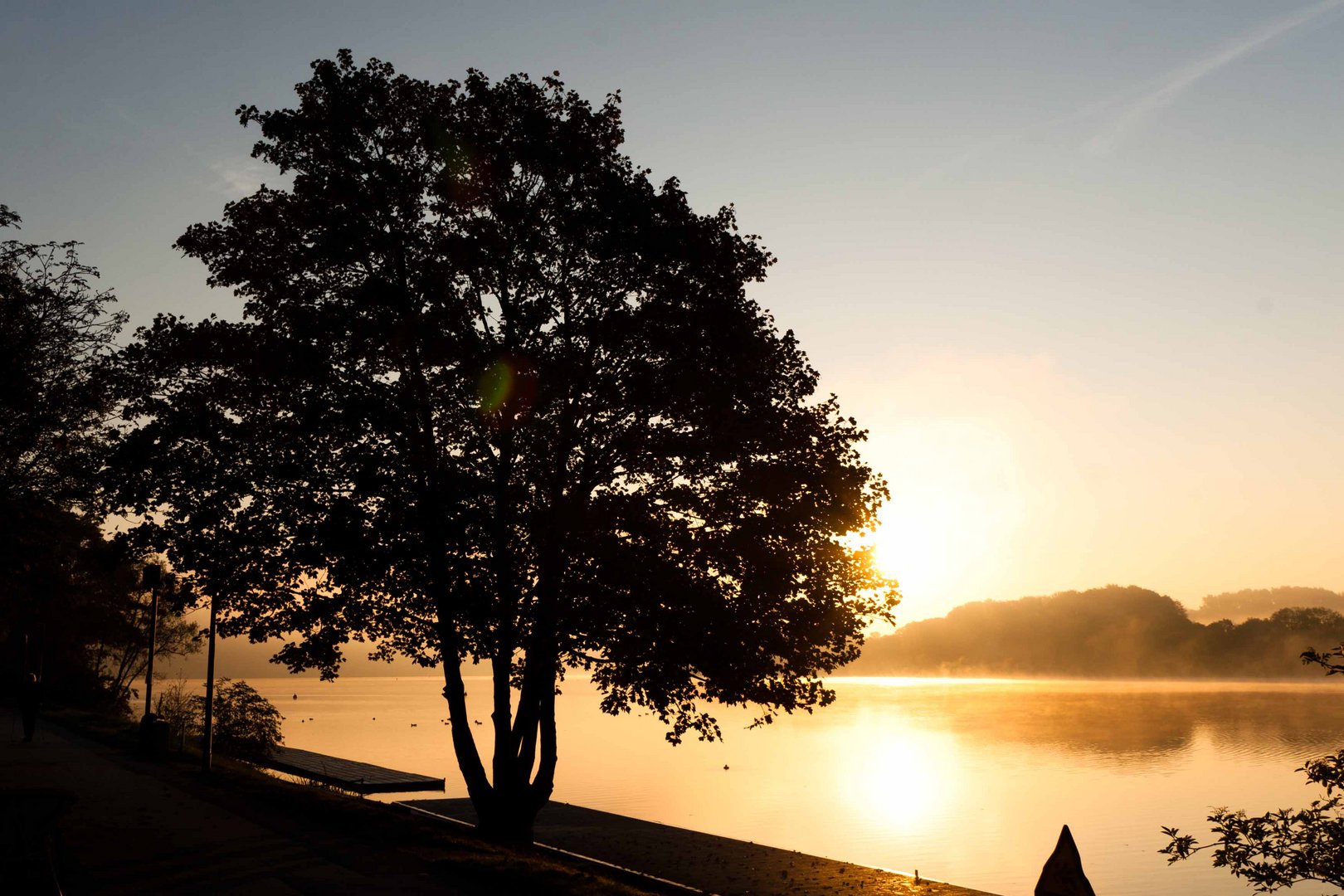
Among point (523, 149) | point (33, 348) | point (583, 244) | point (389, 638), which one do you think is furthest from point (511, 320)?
point (33, 348)

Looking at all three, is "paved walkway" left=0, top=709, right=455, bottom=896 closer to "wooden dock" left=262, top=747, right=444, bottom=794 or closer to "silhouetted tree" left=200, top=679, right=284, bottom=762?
"wooden dock" left=262, top=747, right=444, bottom=794

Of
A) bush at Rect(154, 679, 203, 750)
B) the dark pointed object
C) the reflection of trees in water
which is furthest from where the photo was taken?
the reflection of trees in water

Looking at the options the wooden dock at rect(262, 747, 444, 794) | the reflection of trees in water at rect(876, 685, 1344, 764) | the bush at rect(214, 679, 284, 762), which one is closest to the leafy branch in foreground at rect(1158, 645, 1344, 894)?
the wooden dock at rect(262, 747, 444, 794)

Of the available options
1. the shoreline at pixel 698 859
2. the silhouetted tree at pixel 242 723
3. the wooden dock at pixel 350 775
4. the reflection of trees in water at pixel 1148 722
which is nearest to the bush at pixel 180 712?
the silhouetted tree at pixel 242 723

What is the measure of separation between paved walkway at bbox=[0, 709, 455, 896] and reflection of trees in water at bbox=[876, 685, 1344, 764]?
67.9 metres

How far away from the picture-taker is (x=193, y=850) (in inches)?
664

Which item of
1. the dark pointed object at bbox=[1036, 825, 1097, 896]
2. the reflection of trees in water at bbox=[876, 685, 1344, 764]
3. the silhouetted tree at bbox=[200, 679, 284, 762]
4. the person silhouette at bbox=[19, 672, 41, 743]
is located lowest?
the reflection of trees in water at bbox=[876, 685, 1344, 764]

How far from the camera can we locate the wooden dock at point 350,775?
37406 mm

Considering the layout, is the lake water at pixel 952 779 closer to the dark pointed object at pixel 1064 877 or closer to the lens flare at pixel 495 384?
the lens flare at pixel 495 384

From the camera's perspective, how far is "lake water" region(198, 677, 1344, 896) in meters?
40.0

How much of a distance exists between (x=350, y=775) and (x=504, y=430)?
23535mm

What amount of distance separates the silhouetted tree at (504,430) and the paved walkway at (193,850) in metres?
3.87

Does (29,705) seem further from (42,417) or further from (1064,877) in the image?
(1064,877)

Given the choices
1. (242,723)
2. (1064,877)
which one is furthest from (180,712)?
(1064,877)
